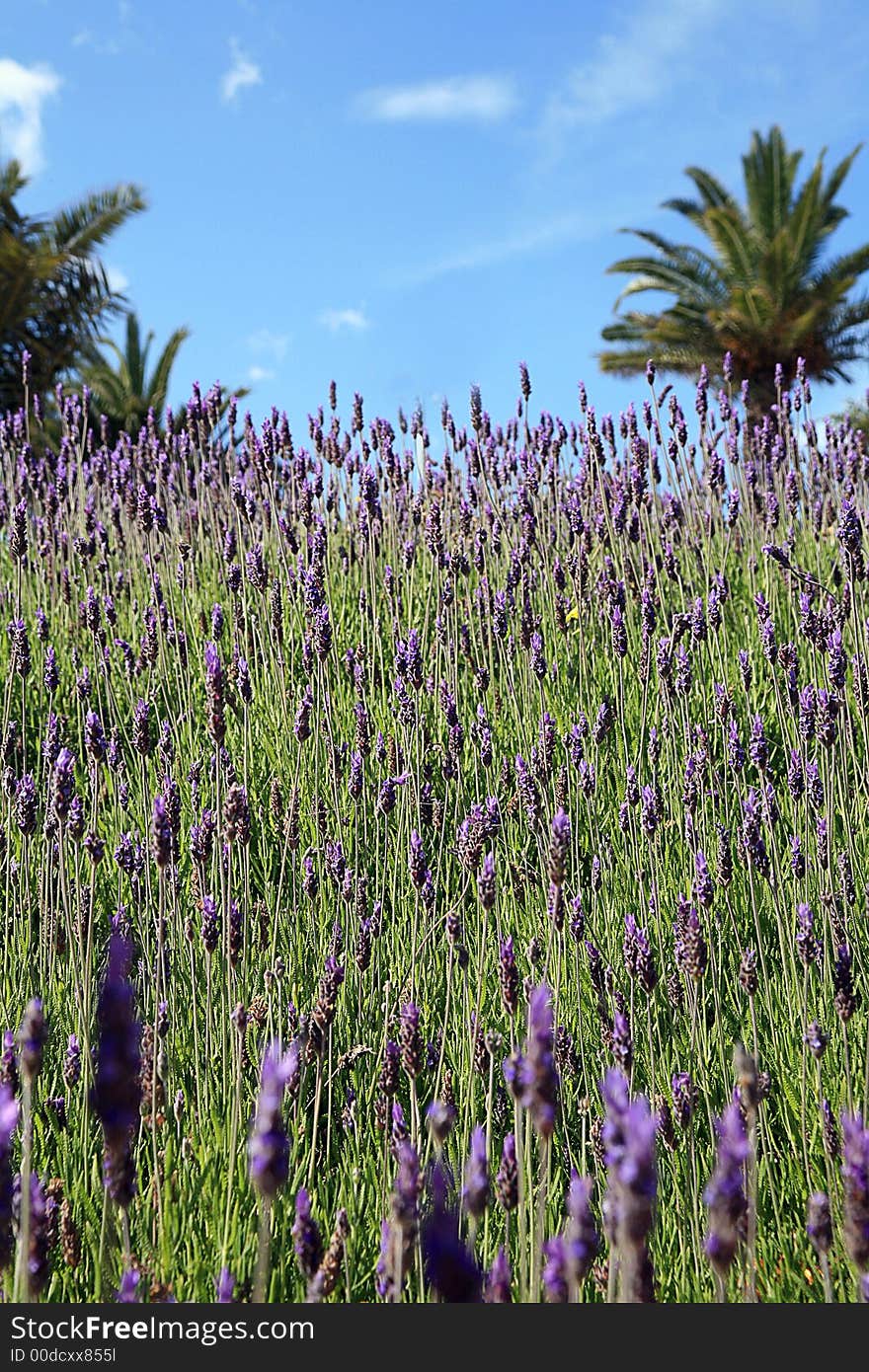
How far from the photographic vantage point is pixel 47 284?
846 inches

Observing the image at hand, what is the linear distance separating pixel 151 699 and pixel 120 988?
338 cm

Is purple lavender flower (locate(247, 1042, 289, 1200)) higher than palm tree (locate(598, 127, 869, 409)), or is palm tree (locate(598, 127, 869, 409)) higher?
palm tree (locate(598, 127, 869, 409))

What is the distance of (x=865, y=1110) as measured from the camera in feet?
6.63

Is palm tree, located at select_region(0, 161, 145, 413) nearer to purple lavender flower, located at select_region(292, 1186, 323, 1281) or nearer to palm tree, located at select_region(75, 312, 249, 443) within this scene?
palm tree, located at select_region(75, 312, 249, 443)

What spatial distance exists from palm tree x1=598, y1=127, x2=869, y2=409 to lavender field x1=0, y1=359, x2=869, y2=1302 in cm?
1845

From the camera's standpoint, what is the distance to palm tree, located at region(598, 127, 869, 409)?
70.5 ft

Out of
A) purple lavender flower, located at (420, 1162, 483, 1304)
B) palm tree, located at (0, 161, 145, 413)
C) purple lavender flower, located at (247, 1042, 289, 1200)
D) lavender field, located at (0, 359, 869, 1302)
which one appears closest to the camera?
purple lavender flower, located at (420, 1162, 483, 1304)

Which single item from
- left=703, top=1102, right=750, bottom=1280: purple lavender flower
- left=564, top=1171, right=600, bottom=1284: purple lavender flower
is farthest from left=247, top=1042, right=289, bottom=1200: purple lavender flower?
left=703, top=1102, right=750, bottom=1280: purple lavender flower

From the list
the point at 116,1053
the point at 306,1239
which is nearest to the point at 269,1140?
the point at 116,1053

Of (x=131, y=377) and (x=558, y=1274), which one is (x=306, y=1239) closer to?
(x=558, y=1274)

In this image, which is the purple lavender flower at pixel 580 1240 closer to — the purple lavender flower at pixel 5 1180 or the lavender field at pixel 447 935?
the lavender field at pixel 447 935

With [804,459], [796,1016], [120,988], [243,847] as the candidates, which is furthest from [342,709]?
[804,459]

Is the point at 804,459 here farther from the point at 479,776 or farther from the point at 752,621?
the point at 479,776

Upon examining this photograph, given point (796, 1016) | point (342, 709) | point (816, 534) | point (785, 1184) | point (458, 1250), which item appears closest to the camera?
point (458, 1250)
